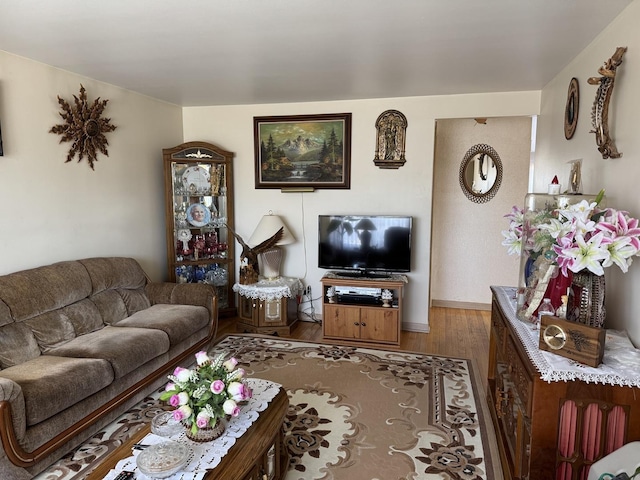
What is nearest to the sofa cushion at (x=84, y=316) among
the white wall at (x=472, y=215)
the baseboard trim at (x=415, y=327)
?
the baseboard trim at (x=415, y=327)

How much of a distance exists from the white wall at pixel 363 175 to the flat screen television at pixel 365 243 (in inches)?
10.6

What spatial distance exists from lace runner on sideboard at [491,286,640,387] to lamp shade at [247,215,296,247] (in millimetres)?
2984

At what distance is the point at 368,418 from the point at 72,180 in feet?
9.94

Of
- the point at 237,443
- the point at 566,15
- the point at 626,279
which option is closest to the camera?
the point at 237,443

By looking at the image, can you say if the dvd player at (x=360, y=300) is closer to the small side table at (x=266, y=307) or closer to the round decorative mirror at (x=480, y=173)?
the small side table at (x=266, y=307)

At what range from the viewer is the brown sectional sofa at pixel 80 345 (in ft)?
7.13

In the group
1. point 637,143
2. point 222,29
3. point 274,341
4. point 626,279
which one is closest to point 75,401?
point 274,341

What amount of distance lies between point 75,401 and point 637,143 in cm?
320

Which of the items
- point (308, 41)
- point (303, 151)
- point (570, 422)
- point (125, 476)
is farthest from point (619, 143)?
point (303, 151)

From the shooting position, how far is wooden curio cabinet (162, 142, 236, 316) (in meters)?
4.54

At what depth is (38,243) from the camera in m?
3.22

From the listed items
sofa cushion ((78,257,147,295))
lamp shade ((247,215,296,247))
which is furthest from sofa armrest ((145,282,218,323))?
lamp shade ((247,215,296,247))

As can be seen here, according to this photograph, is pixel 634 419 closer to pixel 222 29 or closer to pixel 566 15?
pixel 566 15

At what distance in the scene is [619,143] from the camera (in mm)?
2129
